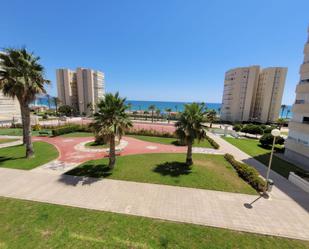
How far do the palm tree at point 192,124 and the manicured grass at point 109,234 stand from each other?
730 centimetres

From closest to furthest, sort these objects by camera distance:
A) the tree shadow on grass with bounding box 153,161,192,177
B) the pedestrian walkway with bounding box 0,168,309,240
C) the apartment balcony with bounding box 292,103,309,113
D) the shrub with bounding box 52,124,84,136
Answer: the pedestrian walkway with bounding box 0,168,309,240 < the tree shadow on grass with bounding box 153,161,192,177 < the apartment balcony with bounding box 292,103,309,113 < the shrub with bounding box 52,124,84,136

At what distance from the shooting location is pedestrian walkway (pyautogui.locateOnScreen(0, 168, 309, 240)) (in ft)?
23.8

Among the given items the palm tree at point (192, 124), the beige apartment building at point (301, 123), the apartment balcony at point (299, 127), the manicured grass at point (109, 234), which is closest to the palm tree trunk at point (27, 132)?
the manicured grass at point (109, 234)

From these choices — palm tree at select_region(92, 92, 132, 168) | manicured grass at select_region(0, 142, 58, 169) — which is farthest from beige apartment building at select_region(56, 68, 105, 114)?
palm tree at select_region(92, 92, 132, 168)

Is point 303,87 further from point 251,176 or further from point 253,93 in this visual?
point 253,93

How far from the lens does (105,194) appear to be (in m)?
9.41

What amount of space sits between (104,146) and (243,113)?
6119 centimetres

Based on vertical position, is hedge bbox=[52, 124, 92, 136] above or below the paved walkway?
above

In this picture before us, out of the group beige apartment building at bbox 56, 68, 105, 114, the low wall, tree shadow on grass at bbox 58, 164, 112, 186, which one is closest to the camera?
the low wall

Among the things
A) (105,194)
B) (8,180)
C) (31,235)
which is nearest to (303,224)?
(105,194)

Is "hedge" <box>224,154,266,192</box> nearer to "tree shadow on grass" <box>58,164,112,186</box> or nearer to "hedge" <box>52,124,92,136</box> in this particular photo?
"tree shadow on grass" <box>58,164,112,186</box>

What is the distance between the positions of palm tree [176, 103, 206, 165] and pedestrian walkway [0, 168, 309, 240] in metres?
4.60

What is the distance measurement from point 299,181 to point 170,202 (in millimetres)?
10382

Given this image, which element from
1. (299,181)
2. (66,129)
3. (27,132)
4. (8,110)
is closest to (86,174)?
(27,132)
